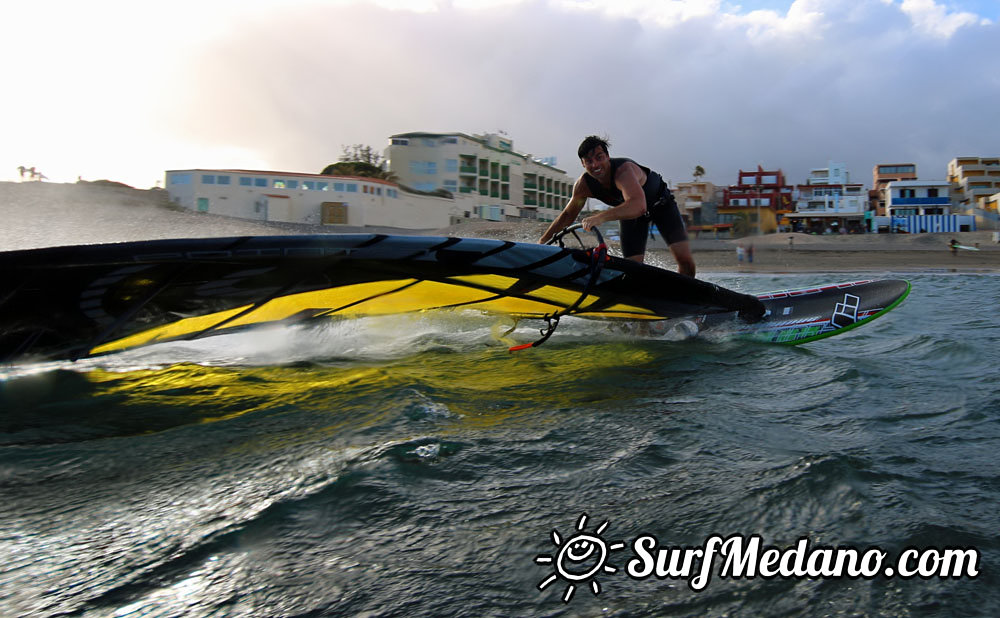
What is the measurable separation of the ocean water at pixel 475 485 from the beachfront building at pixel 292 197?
34.5 m

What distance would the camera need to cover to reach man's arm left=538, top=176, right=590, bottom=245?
4.82m

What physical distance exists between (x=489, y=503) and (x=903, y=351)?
4.03 metres

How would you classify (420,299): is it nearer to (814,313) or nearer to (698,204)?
(814,313)

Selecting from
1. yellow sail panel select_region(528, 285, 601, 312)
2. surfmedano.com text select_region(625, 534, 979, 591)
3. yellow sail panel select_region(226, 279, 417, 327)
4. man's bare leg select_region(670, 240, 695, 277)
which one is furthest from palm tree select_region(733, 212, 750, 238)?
surfmedano.com text select_region(625, 534, 979, 591)

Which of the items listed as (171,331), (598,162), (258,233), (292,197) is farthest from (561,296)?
(292,197)

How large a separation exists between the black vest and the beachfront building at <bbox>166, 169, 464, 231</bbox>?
107ft

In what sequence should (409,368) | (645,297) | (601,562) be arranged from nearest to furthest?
(601,562)
(409,368)
(645,297)

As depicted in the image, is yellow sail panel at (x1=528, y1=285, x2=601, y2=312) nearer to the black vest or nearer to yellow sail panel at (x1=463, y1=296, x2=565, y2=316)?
yellow sail panel at (x1=463, y1=296, x2=565, y2=316)

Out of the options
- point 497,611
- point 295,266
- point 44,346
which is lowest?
point 497,611

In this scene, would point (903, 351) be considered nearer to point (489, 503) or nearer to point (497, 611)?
point (489, 503)

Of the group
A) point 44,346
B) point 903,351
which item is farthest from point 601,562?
point 903,351

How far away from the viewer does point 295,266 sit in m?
3.31

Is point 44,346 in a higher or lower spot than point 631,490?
higher

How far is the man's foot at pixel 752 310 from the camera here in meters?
4.68
